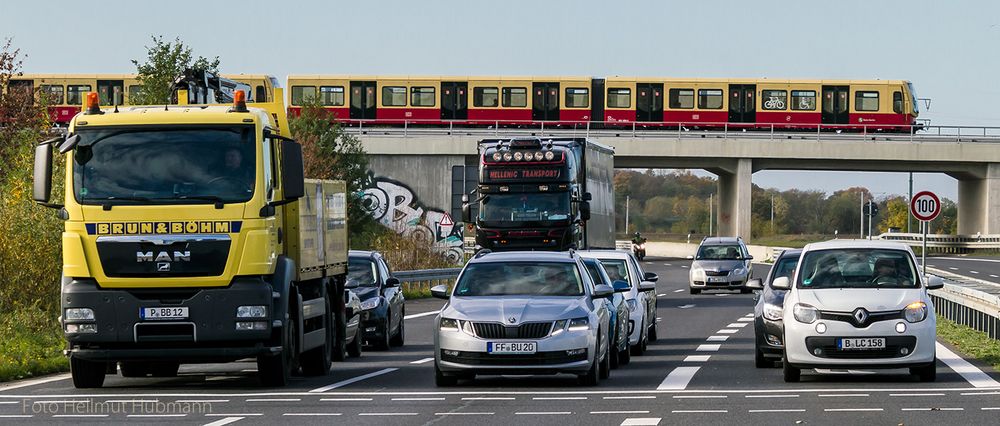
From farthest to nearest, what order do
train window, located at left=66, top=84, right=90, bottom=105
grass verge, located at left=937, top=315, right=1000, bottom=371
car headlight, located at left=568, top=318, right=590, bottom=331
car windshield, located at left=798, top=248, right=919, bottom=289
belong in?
train window, located at left=66, top=84, right=90, bottom=105, grass verge, located at left=937, top=315, right=1000, bottom=371, car windshield, located at left=798, top=248, right=919, bottom=289, car headlight, located at left=568, top=318, right=590, bottom=331

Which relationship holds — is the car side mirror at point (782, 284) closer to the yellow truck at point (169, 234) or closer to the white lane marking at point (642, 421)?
the white lane marking at point (642, 421)

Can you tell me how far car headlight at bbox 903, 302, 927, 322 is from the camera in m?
16.5

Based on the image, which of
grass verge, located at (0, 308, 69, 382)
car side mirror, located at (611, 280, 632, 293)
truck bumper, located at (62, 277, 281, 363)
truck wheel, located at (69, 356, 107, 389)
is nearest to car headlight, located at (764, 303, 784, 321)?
car side mirror, located at (611, 280, 632, 293)

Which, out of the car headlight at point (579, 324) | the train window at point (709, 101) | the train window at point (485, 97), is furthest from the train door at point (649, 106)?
the car headlight at point (579, 324)

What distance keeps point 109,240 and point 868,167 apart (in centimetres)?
6281

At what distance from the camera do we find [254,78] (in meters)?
68.2

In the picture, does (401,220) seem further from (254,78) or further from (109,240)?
(109,240)

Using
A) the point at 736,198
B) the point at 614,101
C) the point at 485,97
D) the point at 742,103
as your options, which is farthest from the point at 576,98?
the point at 736,198

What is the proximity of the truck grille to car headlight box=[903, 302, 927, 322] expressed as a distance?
12.2 ft

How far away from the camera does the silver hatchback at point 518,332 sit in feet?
52.0

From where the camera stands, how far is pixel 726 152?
7300cm

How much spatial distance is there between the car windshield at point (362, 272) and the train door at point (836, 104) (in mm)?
50918

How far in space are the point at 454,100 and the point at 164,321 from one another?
2222 inches

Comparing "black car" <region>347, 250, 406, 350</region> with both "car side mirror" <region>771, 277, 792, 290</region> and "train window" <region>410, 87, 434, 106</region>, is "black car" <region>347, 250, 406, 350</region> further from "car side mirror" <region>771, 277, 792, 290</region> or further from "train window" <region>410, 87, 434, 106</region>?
"train window" <region>410, 87, 434, 106</region>
